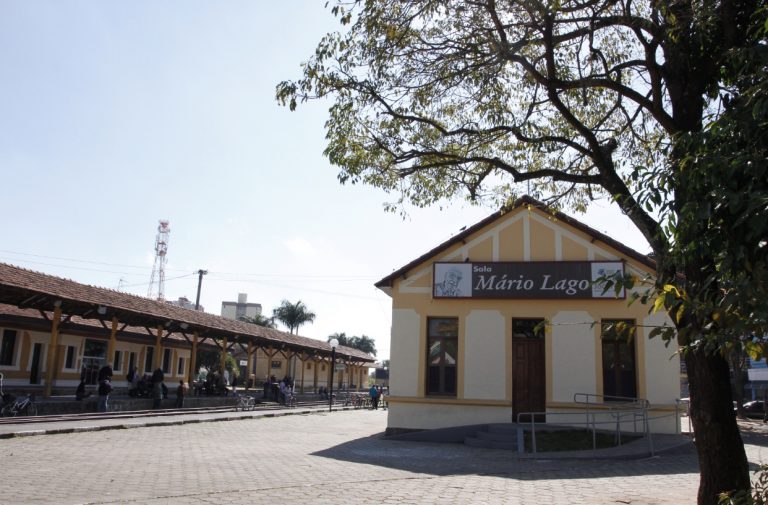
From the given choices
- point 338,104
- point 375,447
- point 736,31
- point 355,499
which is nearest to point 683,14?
point 736,31

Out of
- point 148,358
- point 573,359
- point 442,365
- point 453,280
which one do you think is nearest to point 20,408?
point 442,365

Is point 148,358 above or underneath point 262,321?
underneath

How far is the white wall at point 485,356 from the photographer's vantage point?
17.1 meters

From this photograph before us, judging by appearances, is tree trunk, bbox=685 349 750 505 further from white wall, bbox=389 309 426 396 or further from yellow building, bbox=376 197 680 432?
white wall, bbox=389 309 426 396

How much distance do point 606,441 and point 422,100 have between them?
385 inches

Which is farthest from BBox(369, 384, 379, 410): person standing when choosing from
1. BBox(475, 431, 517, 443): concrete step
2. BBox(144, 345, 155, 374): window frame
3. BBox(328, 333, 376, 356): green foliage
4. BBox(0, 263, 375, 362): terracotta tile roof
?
BBox(328, 333, 376, 356): green foliage

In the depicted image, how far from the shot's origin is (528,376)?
1731 centimetres

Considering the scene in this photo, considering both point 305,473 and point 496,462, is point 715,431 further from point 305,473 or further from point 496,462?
point 496,462

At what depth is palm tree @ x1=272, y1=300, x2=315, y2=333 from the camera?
74062 millimetres

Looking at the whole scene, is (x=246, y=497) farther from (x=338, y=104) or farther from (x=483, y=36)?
(x=483, y=36)

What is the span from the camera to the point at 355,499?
8.26m

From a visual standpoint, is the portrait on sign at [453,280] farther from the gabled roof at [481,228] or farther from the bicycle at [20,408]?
the bicycle at [20,408]

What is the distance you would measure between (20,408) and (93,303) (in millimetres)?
4098

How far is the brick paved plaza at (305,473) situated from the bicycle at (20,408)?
10.7 ft
